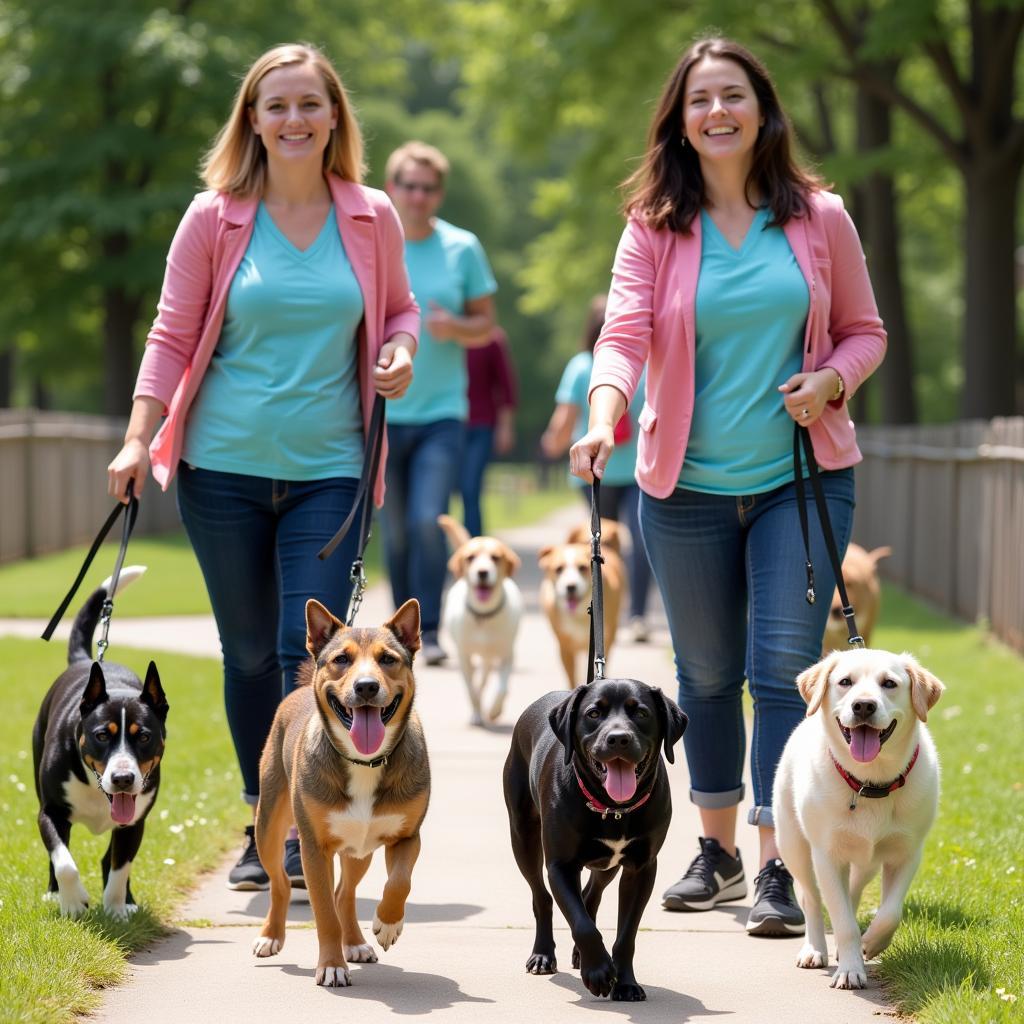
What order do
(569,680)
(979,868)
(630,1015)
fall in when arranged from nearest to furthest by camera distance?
1. (630,1015)
2. (979,868)
3. (569,680)

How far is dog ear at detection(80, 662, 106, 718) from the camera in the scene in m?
5.56

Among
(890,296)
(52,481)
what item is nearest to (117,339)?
(52,481)

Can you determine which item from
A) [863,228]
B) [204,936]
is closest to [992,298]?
[863,228]

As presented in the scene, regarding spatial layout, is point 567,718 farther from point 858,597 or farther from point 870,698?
point 858,597

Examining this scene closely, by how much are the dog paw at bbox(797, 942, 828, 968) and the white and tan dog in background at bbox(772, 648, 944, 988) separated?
0.41ft

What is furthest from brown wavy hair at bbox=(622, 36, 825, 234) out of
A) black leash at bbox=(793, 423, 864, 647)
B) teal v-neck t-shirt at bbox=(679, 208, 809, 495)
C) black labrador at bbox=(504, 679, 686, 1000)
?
black labrador at bbox=(504, 679, 686, 1000)

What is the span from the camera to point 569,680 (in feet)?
34.4

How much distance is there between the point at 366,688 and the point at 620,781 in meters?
0.74

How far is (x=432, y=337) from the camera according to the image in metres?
10.6

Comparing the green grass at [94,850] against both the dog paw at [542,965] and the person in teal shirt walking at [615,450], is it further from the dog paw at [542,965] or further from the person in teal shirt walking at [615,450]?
the person in teal shirt walking at [615,450]

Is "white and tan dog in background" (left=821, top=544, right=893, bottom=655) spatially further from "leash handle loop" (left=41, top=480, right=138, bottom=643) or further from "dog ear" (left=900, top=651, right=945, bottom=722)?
"leash handle loop" (left=41, top=480, right=138, bottom=643)

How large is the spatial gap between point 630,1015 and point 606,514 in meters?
8.83

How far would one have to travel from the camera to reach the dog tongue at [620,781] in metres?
4.81

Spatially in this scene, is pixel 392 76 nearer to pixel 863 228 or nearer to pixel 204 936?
pixel 863 228
